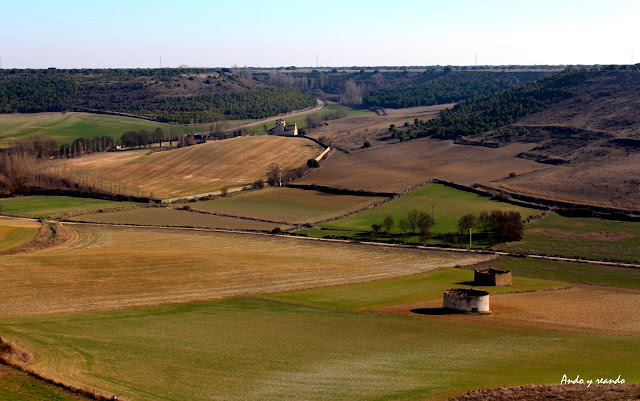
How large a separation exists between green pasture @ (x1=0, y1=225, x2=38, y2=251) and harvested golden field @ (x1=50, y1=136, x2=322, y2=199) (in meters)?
31.6

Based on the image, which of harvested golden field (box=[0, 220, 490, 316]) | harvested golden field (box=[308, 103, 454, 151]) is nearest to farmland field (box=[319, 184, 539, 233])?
harvested golden field (box=[0, 220, 490, 316])

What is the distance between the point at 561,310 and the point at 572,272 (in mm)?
15162

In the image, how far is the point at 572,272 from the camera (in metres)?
57.9

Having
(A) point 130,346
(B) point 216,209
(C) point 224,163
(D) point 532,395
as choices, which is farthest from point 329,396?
(C) point 224,163

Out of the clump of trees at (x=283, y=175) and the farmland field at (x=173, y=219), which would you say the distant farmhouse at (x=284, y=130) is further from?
the farmland field at (x=173, y=219)

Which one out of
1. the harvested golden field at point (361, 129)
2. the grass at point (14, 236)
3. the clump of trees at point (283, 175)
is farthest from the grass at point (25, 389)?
the harvested golden field at point (361, 129)

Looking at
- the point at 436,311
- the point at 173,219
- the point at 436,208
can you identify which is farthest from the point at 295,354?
the point at 436,208

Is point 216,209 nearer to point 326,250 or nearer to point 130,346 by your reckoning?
point 326,250

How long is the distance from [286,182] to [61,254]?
56.3m

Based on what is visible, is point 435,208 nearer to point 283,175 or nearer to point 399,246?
point 399,246

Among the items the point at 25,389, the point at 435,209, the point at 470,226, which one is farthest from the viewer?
the point at 435,209

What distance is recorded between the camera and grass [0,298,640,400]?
27.7 metres

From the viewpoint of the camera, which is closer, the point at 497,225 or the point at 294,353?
the point at 294,353

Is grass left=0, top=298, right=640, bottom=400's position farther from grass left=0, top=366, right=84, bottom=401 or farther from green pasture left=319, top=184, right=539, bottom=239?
green pasture left=319, top=184, right=539, bottom=239
